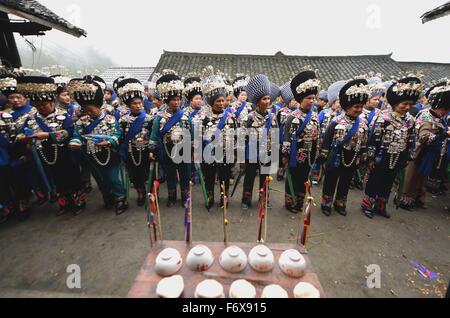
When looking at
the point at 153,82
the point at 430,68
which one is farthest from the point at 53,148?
the point at 430,68

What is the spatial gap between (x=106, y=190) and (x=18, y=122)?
76.3 inches

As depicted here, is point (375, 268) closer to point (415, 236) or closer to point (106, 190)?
point (415, 236)

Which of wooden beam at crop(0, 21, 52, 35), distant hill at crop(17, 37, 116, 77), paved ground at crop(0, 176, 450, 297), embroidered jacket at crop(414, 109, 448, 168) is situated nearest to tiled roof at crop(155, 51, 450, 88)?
wooden beam at crop(0, 21, 52, 35)

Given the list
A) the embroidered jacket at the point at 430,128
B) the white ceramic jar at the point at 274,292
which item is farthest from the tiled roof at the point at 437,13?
the white ceramic jar at the point at 274,292

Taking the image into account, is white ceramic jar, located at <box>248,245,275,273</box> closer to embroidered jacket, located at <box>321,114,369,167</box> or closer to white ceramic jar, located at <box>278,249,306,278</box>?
white ceramic jar, located at <box>278,249,306,278</box>

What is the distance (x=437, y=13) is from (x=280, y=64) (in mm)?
13559

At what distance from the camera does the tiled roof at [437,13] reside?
4.60m

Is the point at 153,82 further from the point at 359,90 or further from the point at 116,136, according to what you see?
the point at 359,90

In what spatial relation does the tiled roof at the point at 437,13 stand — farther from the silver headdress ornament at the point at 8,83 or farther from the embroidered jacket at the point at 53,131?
the silver headdress ornament at the point at 8,83

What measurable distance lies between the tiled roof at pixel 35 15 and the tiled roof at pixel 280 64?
10.0 m

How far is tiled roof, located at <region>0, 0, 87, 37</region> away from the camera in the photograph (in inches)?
157

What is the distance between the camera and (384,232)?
4.19m
